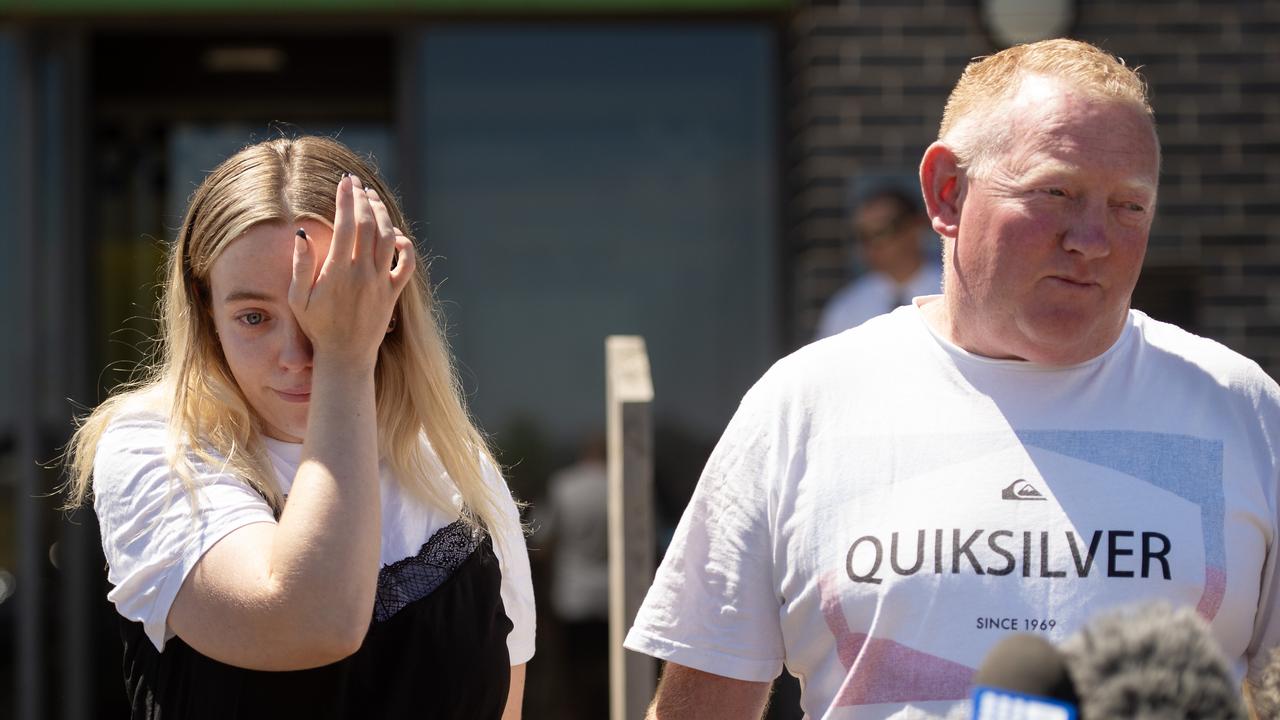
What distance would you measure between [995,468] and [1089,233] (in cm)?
35

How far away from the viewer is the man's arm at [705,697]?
83.4 inches

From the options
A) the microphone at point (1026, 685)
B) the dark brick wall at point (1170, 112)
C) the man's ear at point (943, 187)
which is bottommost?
the microphone at point (1026, 685)

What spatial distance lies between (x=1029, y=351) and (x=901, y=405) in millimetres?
202

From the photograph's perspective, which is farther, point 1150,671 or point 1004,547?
point 1004,547

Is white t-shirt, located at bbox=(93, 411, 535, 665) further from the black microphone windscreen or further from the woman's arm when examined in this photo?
the black microphone windscreen

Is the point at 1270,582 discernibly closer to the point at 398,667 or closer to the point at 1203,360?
the point at 1203,360

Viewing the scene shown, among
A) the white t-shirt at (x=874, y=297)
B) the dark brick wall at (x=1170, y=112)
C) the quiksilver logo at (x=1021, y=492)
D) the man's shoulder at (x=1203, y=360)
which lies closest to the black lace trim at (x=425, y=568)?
the quiksilver logo at (x=1021, y=492)

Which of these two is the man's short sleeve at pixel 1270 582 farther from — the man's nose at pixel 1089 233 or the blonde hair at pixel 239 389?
the blonde hair at pixel 239 389

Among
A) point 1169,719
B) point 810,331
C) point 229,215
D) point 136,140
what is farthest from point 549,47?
point 1169,719

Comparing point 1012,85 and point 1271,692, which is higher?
point 1012,85

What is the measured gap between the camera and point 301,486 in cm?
176

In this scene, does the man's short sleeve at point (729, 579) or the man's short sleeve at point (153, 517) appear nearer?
the man's short sleeve at point (153, 517)

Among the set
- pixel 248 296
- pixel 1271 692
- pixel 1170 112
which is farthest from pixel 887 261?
pixel 1271 692

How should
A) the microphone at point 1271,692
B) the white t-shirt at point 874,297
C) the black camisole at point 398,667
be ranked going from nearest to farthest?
the microphone at point 1271,692 → the black camisole at point 398,667 → the white t-shirt at point 874,297
